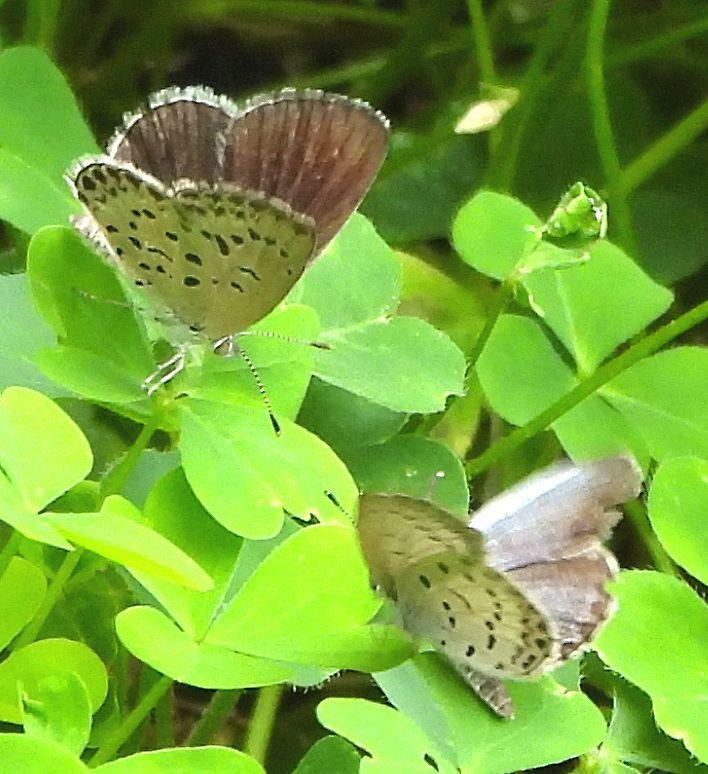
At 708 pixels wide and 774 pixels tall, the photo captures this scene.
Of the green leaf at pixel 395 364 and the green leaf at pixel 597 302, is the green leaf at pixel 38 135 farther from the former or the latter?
the green leaf at pixel 597 302

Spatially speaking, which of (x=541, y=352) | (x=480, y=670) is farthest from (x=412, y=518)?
(x=541, y=352)

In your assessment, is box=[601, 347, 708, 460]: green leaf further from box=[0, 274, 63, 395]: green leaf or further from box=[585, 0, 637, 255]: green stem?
box=[0, 274, 63, 395]: green leaf

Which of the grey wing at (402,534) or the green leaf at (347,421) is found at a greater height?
the grey wing at (402,534)

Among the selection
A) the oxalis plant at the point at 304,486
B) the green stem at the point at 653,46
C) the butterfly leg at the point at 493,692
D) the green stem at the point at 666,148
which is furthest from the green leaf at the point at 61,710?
the green stem at the point at 653,46

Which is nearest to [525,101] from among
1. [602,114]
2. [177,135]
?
[602,114]

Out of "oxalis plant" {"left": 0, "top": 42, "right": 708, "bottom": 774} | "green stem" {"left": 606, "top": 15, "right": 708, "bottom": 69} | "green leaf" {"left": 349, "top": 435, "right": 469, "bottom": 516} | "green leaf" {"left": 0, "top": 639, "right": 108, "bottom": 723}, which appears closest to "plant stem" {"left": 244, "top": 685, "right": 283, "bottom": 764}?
"oxalis plant" {"left": 0, "top": 42, "right": 708, "bottom": 774}

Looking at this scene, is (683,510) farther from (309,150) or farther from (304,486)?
(309,150)

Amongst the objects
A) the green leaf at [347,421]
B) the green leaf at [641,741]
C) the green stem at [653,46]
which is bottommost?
the green leaf at [641,741]
